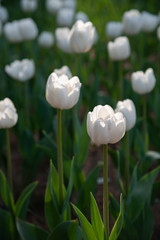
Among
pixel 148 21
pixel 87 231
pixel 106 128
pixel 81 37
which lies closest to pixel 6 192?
pixel 87 231

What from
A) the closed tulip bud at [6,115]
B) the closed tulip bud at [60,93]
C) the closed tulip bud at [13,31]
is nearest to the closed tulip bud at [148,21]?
the closed tulip bud at [13,31]

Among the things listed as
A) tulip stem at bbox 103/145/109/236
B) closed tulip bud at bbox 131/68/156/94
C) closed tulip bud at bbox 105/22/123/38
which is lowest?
tulip stem at bbox 103/145/109/236

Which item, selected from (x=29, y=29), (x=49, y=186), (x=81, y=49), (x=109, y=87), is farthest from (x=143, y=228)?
(x=29, y=29)

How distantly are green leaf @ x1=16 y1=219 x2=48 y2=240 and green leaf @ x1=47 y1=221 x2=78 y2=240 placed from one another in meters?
0.11

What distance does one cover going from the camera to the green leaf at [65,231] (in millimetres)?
1323

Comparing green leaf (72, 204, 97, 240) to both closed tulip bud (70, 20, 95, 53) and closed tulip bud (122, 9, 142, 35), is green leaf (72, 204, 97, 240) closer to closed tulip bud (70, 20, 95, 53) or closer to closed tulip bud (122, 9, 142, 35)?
closed tulip bud (70, 20, 95, 53)

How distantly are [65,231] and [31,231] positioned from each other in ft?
0.54

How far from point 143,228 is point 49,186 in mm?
423

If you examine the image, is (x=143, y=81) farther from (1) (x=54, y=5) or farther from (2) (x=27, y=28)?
(1) (x=54, y=5)

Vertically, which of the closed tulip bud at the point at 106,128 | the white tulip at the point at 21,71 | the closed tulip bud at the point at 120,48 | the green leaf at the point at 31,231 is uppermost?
the closed tulip bud at the point at 120,48

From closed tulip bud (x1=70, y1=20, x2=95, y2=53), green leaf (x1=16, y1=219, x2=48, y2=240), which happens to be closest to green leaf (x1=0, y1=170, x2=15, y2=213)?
green leaf (x1=16, y1=219, x2=48, y2=240)

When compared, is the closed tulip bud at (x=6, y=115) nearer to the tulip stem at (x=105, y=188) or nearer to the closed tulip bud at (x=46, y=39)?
the tulip stem at (x=105, y=188)

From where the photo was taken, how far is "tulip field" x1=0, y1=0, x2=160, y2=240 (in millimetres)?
1334

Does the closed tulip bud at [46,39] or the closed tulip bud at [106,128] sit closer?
the closed tulip bud at [106,128]
